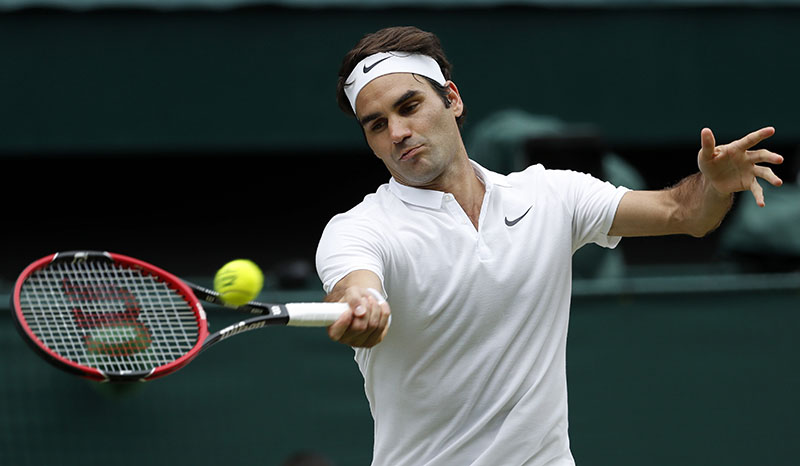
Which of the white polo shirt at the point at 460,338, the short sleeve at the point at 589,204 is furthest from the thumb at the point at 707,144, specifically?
the white polo shirt at the point at 460,338

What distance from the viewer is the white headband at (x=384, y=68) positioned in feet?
10.4

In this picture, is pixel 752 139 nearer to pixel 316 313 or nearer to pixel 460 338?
pixel 460 338

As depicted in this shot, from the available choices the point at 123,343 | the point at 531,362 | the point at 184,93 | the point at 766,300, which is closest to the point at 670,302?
the point at 766,300

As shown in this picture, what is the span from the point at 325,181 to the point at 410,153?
217 inches

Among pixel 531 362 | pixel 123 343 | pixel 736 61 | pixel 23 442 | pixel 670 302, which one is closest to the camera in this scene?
pixel 531 362

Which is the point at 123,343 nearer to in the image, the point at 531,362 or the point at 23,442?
the point at 531,362

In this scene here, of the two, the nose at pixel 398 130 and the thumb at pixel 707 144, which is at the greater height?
the nose at pixel 398 130

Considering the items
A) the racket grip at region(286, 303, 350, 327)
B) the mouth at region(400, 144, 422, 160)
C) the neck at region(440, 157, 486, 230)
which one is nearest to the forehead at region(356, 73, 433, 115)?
the mouth at region(400, 144, 422, 160)

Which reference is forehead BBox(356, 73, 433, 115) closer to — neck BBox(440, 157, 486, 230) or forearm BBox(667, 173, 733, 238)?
neck BBox(440, 157, 486, 230)

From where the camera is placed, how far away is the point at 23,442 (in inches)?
207

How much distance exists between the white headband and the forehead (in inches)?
0.7

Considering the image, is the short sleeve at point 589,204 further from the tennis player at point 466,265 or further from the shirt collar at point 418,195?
the shirt collar at point 418,195

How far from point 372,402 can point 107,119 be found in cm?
491

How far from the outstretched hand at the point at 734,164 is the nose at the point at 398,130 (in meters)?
0.73
